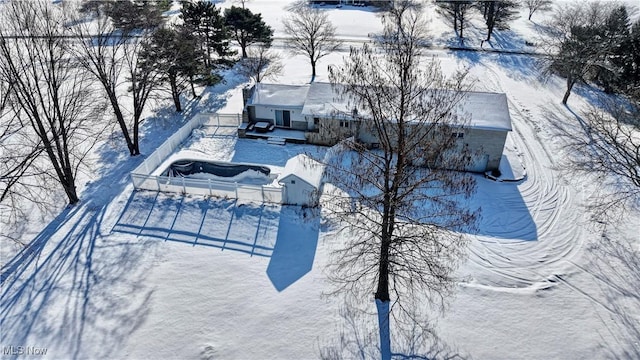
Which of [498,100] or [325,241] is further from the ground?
[498,100]

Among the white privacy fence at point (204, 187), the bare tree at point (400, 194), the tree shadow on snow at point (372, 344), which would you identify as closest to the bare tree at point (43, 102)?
the white privacy fence at point (204, 187)

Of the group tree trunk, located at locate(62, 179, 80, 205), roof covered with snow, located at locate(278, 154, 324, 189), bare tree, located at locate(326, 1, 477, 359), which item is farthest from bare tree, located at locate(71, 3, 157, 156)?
bare tree, located at locate(326, 1, 477, 359)


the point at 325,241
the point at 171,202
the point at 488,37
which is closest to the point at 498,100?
the point at 325,241

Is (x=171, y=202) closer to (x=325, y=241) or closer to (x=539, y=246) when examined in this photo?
(x=325, y=241)

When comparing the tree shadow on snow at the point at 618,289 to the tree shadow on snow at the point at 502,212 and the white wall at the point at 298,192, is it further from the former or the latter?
the white wall at the point at 298,192

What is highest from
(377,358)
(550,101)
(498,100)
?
(498,100)

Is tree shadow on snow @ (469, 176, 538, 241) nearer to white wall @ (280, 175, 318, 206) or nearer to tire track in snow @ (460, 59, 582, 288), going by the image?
tire track in snow @ (460, 59, 582, 288)
